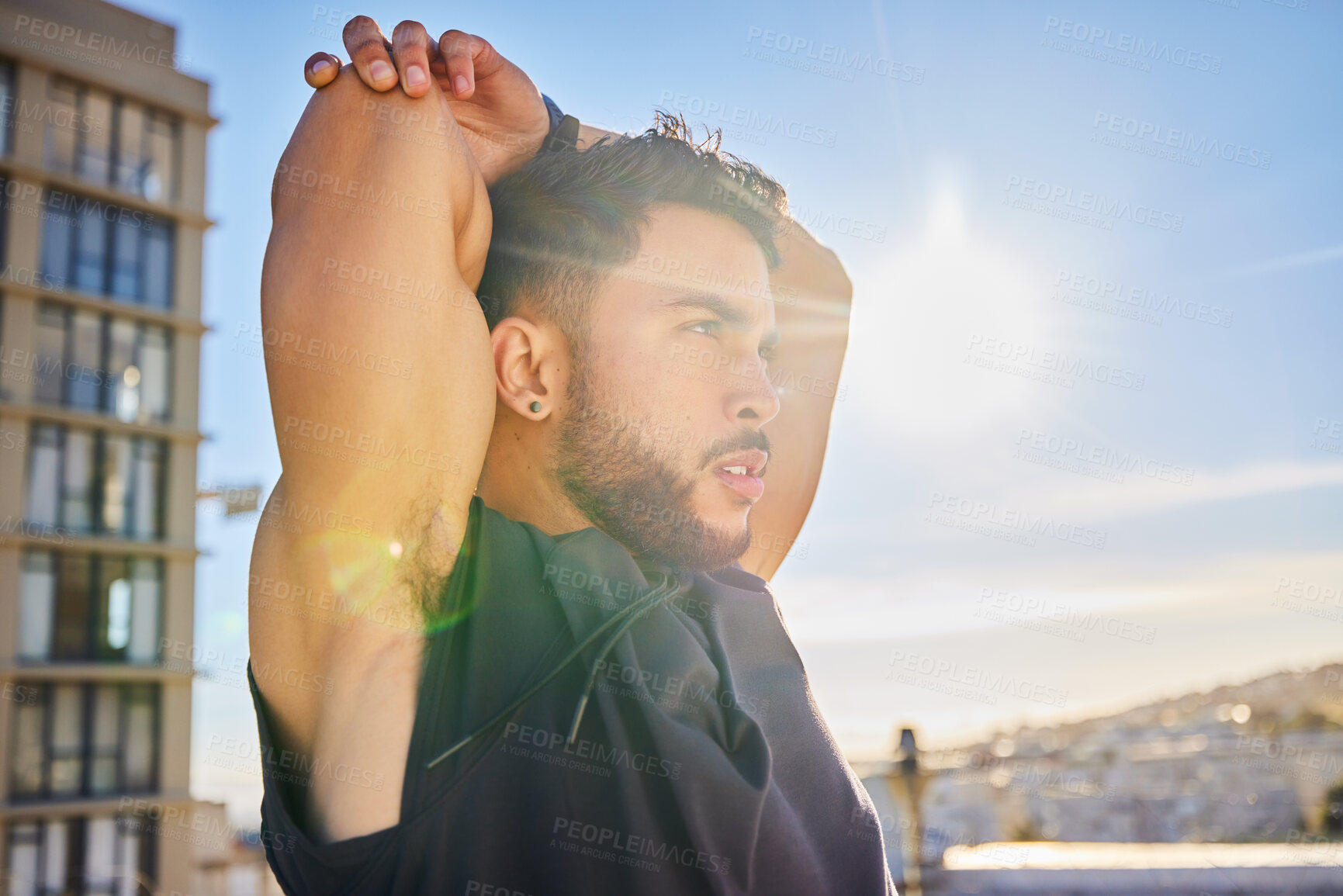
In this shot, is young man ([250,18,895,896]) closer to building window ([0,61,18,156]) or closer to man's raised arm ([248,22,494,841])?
man's raised arm ([248,22,494,841])

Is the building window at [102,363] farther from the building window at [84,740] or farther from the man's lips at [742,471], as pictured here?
the man's lips at [742,471]

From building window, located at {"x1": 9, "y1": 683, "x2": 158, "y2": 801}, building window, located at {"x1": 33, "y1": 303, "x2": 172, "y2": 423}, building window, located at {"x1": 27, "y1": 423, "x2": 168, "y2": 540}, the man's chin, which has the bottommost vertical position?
building window, located at {"x1": 9, "y1": 683, "x2": 158, "y2": 801}

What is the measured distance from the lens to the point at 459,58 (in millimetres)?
1182

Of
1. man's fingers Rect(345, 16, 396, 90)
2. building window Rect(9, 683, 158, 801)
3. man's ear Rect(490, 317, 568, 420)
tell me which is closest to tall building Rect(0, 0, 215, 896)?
building window Rect(9, 683, 158, 801)

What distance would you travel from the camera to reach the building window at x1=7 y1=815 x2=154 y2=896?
8992 millimetres

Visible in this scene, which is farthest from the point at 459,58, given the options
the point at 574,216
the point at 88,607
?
the point at 88,607

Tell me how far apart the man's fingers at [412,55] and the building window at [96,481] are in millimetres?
11236

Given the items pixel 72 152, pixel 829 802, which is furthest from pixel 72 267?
pixel 829 802

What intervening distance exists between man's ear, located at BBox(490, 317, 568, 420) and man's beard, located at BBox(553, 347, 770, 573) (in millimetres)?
34

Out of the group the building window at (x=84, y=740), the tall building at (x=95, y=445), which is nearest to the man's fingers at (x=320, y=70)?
the tall building at (x=95, y=445)

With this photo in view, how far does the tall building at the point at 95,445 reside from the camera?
9.45 m

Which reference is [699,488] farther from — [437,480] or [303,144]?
[303,144]

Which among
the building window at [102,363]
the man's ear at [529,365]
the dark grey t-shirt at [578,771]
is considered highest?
the building window at [102,363]

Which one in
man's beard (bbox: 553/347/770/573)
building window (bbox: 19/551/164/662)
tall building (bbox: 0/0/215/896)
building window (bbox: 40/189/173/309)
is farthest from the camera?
building window (bbox: 40/189/173/309)
